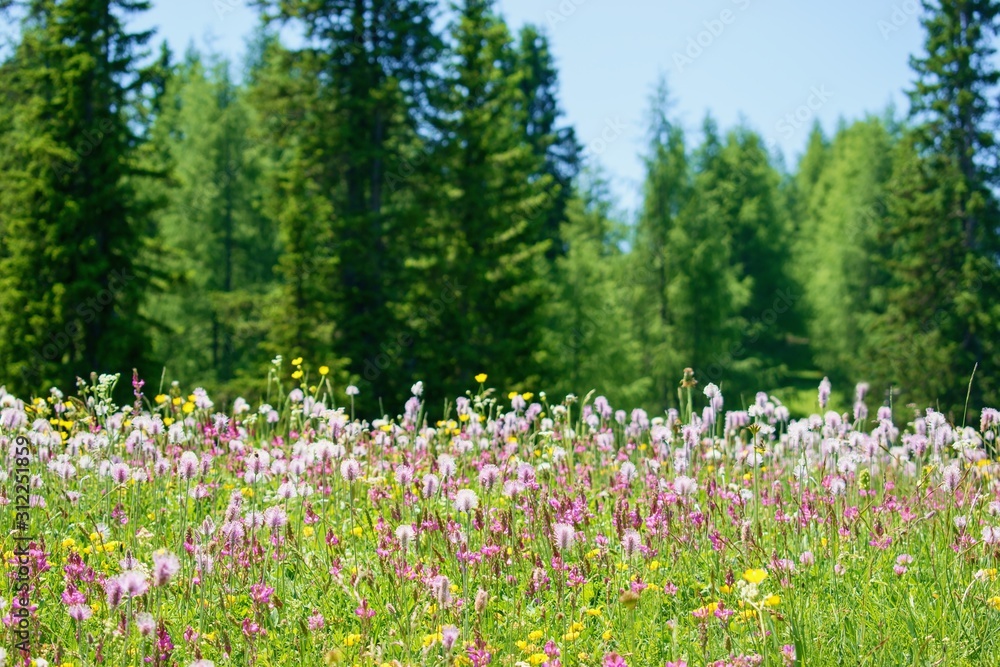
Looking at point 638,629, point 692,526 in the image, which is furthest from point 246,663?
point 692,526

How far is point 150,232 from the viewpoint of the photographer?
29.6m

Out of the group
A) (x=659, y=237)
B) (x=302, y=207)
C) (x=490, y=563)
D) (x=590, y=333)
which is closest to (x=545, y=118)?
(x=659, y=237)

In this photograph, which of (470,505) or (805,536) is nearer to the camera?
(470,505)

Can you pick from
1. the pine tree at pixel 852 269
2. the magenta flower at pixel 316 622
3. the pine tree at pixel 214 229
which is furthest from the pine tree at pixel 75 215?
the pine tree at pixel 852 269

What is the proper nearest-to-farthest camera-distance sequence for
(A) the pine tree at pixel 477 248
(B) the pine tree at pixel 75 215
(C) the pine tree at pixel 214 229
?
(B) the pine tree at pixel 75 215
(A) the pine tree at pixel 477 248
(C) the pine tree at pixel 214 229

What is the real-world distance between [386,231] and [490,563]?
1657cm

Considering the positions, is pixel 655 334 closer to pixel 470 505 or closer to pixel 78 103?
Answer: pixel 78 103

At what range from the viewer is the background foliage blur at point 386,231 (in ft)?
57.0

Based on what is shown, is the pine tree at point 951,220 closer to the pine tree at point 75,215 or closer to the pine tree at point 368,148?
the pine tree at point 368,148

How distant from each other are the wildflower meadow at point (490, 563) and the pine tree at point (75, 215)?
42.5ft

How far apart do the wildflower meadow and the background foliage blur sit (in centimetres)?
1302

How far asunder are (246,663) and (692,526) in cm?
203

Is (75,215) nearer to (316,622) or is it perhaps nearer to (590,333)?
(590,333)

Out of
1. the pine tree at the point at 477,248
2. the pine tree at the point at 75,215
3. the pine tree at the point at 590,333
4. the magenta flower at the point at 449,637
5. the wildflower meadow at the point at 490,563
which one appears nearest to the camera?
the magenta flower at the point at 449,637
